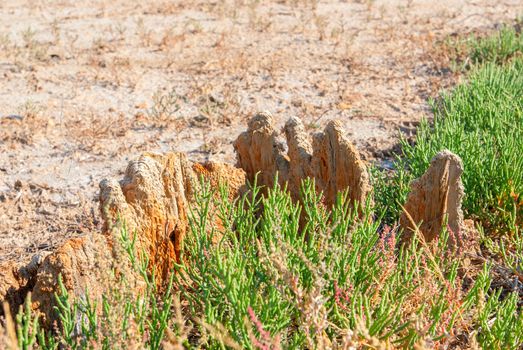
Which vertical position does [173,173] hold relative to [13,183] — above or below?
above

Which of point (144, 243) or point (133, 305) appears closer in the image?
point (133, 305)

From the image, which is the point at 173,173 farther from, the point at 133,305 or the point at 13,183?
the point at 13,183

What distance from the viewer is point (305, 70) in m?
7.40

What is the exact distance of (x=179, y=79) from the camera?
705 cm

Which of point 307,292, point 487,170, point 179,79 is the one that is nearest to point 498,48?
point 179,79

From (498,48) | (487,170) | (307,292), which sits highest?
(498,48)

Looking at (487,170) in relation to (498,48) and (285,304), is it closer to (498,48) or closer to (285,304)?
(285,304)

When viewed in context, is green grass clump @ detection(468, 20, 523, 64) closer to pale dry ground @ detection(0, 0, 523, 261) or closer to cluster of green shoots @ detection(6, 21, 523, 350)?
pale dry ground @ detection(0, 0, 523, 261)

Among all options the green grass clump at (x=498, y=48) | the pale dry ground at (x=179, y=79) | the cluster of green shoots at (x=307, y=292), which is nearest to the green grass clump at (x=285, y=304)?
the cluster of green shoots at (x=307, y=292)

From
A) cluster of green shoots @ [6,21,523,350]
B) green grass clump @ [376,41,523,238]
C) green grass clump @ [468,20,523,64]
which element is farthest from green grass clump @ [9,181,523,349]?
green grass clump @ [468,20,523,64]

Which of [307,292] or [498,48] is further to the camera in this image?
[498,48]

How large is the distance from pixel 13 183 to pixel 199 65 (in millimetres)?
2958

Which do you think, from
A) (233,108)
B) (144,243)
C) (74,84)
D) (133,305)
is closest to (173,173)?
(144,243)

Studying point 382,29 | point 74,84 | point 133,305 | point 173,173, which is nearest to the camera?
point 133,305
